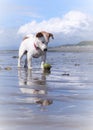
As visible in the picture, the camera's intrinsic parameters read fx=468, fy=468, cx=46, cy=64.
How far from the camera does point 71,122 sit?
16.7ft

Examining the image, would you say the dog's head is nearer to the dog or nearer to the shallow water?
the dog

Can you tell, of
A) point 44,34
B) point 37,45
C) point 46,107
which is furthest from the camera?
point 37,45

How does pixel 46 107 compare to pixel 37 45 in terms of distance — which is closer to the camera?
pixel 46 107

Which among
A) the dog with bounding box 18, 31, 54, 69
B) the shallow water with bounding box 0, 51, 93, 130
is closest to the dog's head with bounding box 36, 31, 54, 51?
the dog with bounding box 18, 31, 54, 69

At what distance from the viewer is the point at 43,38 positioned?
592 inches

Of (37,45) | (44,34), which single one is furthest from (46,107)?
(37,45)

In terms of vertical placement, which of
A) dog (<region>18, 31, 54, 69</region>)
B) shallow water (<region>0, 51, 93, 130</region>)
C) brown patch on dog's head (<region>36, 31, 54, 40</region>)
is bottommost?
shallow water (<region>0, 51, 93, 130</region>)

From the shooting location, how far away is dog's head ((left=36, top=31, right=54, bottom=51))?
48.8 feet

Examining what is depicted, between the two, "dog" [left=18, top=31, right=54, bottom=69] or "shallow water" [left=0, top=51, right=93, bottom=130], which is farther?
"dog" [left=18, top=31, right=54, bottom=69]

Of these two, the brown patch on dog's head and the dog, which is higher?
the brown patch on dog's head

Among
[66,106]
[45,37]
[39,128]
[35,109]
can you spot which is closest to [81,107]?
[66,106]

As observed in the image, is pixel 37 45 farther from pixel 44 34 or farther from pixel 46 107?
pixel 46 107

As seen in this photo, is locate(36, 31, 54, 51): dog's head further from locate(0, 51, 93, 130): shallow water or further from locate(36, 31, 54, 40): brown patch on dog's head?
locate(0, 51, 93, 130): shallow water

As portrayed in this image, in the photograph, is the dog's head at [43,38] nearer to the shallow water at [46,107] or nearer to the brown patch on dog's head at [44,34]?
the brown patch on dog's head at [44,34]
